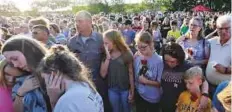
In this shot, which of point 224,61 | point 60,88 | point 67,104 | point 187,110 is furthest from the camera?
point 224,61

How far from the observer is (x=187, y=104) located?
4266 mm

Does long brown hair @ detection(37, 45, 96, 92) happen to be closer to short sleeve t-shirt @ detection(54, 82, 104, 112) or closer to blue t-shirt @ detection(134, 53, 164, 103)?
short sleeve t-shirt @ detection(54, 82, 104, 112)

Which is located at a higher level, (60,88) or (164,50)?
(60,88)

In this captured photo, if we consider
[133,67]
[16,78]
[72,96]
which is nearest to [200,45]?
[133,67]

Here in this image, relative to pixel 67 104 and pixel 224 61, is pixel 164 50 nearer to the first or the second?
pixel 224 61

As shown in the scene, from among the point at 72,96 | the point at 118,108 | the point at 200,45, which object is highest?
the point at 72,96

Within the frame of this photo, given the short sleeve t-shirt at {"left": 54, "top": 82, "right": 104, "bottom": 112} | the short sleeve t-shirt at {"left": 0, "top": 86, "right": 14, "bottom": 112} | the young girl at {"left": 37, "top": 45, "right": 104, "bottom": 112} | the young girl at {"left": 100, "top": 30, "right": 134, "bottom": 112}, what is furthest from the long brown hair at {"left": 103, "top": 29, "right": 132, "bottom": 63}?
the short sleeve t-shirt at {"left": 54, "top": 82, "right": 104, "bottom": 112}

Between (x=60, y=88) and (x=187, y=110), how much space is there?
2112 mm

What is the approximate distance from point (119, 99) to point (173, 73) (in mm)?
999

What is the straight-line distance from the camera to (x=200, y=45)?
4945 mm

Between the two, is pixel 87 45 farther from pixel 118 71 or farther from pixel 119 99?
pixel 119 99

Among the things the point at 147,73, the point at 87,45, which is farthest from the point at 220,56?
the point at 87,45

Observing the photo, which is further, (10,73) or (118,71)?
(118,71)

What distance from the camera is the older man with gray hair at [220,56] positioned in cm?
446
